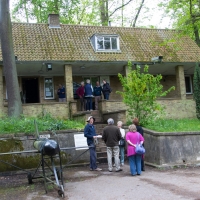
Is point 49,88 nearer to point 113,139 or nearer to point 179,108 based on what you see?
point 179,108

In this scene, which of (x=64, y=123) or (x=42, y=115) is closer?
Result: (x=64, y=123)

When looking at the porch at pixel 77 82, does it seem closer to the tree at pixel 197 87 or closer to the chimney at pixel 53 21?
the tree at pixel 197 87

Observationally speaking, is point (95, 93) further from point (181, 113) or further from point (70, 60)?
point (181, 113)

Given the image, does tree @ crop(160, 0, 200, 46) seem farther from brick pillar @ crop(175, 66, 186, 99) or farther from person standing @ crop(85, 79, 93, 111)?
person standing @ crop(85, 79, 93, 111)

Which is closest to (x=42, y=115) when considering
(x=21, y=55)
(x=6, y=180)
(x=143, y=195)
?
(x=21, y=55)

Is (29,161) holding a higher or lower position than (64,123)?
lower

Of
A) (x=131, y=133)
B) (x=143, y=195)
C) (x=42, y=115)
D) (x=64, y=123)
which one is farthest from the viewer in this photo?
(x=42, y=115)

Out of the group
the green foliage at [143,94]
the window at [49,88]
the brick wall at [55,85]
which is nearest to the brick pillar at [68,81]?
the brick wall at [55,85]

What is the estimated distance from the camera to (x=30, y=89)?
24062 mm

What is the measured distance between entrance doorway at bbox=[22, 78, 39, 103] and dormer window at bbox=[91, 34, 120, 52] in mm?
5439

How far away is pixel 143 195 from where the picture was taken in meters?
7.88

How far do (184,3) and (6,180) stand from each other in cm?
1542

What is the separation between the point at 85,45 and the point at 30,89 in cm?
571

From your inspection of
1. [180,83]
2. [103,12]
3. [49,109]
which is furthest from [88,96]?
[103,12]
